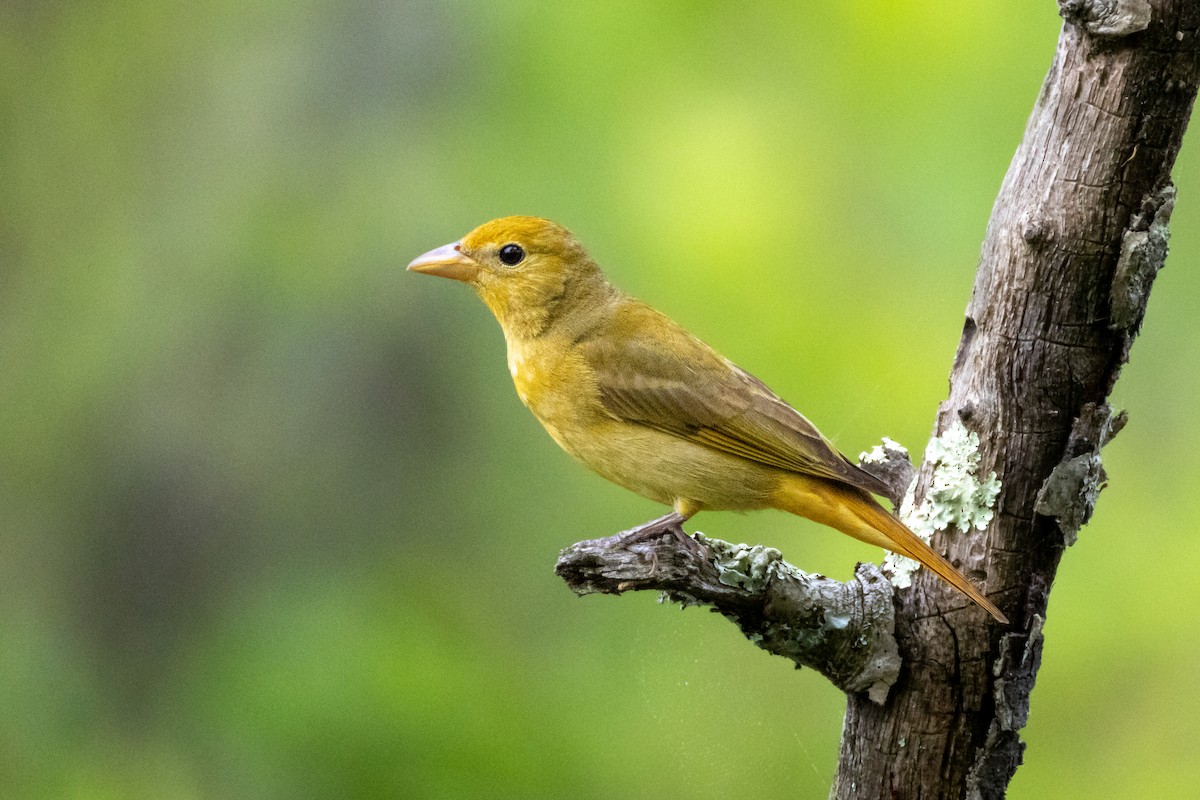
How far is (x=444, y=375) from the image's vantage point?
5.11 m

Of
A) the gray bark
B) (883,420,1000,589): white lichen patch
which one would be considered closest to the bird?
(883,420,1000,589): white lichen patch

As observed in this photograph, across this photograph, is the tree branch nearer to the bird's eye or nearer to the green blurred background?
the bird's eye

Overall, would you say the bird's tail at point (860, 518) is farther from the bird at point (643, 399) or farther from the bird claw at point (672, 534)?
the bird claw at point (672, 534)

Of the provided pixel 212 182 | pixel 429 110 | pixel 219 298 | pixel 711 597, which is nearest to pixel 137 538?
pixel 219 298

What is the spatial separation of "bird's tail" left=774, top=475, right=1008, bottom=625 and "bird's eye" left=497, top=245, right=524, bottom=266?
1.13 m

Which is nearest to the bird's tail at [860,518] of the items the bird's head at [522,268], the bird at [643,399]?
the bird at [643,399]

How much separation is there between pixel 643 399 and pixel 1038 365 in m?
1.11

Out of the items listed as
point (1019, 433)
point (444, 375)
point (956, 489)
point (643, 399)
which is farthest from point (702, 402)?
point (444, 375)

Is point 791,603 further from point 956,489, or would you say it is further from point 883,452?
point 883,452

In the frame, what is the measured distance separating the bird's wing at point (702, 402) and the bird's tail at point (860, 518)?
0.05 m

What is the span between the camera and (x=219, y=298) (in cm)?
500

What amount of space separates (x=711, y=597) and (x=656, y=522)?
0.48 metres

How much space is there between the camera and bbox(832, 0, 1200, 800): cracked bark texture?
8.77ft

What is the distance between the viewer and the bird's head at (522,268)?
3990 mm
